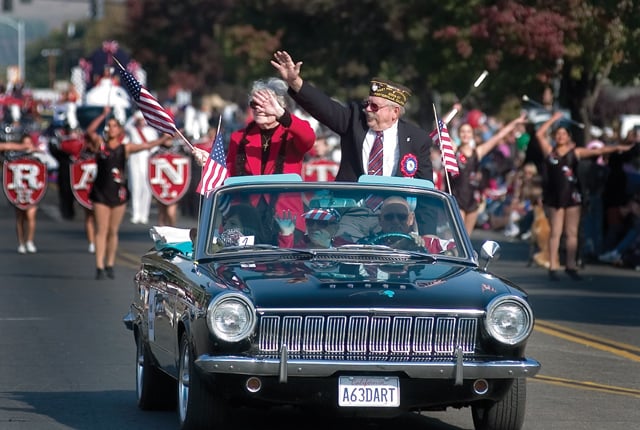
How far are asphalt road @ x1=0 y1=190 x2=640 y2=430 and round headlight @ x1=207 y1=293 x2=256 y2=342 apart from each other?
1.30 metres

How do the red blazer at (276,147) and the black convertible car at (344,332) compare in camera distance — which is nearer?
the black convertible car at (344,332)

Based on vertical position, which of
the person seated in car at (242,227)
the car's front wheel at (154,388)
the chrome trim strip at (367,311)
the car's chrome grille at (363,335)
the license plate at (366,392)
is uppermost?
the person seated in car at (242,227)

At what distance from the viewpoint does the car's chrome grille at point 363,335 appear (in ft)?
27.4

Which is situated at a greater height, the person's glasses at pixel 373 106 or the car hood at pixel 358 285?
the person's glasses at pixel 373 106

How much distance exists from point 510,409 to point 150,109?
15.7ft

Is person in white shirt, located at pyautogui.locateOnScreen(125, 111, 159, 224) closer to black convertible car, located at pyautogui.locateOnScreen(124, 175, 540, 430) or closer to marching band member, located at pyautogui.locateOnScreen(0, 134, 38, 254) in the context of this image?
marching band member, located at pyautogui.locateOnScreen(0, 134, 38, 254)

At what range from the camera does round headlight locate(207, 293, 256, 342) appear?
8336 mm

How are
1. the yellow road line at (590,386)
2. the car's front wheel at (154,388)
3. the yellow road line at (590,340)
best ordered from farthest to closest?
1. the yellow road line at (590,340)
2. the yellow road line at (590,386)
3. the car's front wheel at (154,388)

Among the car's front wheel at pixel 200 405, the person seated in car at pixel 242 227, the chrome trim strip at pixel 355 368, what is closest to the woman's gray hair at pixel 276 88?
the person seated in car at pixel 242 227

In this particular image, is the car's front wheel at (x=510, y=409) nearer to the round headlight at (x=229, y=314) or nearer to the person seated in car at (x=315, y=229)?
the person seated in car at (x=315, y=229)

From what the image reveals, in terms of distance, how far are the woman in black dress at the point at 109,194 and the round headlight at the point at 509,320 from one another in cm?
1177

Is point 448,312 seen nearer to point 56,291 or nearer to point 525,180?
point 56,291

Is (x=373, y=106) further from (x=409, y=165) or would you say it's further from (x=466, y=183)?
(x=466, y=183)

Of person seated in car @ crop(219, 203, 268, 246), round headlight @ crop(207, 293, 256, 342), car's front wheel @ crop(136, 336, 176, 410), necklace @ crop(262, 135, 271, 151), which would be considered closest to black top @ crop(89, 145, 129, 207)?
necklace @ crop(262, 135, 271, 151)
